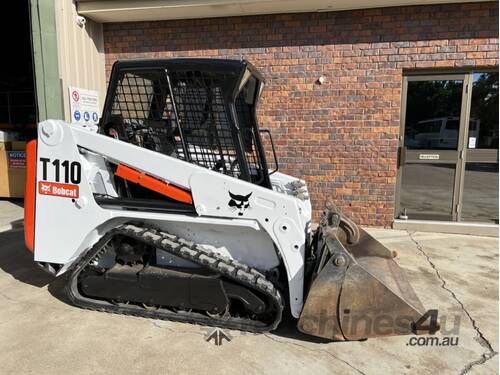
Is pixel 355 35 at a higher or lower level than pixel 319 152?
higher

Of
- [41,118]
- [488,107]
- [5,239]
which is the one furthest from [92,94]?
[488,107]

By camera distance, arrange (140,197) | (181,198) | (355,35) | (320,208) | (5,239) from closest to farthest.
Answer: (181,198)
(140,197)
(5,239)
(355,35)
(320,208)

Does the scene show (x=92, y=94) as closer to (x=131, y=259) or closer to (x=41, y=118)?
(x=41, y=118)

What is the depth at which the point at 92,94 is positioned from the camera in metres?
Answer: 6.17

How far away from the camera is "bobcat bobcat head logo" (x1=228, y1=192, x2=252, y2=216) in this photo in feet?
9.23

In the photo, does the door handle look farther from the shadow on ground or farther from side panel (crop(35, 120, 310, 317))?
the shadow on ground

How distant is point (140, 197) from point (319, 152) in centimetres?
335

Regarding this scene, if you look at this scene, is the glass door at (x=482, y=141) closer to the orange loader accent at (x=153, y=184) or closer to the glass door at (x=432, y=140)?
the glass door at (x=432, y=140)

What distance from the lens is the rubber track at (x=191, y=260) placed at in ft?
9.21

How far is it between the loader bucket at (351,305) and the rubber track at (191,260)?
299mm

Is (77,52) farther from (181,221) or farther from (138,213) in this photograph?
(181,221)

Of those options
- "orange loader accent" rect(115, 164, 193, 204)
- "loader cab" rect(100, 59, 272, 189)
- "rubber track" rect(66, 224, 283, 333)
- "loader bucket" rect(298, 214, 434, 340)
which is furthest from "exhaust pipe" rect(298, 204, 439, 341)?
"orange loader accent" rect(115, 164, 193, 204)

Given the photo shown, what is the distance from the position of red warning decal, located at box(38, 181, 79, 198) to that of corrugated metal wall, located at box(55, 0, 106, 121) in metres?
3.11

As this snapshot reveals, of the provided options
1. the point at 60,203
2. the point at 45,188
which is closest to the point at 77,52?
the point at 45,188
